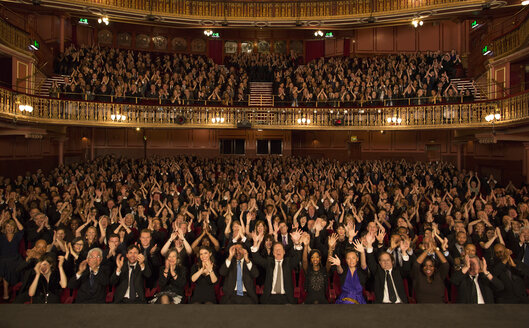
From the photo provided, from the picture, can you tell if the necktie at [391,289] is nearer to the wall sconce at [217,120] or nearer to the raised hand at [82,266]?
the raised hand at [82,266]

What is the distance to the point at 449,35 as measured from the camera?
23000mm

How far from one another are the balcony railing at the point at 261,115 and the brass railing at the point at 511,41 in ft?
8.00

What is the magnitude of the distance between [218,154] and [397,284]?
20801 mm

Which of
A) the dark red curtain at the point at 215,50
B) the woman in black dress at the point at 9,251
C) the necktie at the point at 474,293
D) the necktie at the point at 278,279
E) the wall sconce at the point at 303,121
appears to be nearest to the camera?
the necktie at the point at 474,293

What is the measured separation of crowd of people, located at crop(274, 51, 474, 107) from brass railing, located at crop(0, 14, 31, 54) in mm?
11690

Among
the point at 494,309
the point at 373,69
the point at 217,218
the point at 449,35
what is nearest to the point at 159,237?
the point at 217,218

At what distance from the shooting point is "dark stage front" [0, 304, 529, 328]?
117cm

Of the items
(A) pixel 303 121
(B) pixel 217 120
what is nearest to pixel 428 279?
(A) pixel 303 121

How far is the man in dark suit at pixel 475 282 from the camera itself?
4.28 metres

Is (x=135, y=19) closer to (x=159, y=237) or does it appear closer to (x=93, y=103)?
(x=93, y=103)

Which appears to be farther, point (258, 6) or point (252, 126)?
point (258, 6)

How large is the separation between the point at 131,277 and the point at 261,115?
546 inches

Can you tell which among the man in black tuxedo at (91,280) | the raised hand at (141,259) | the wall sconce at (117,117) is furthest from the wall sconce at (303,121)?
the man in black tuxedo at (91,280)

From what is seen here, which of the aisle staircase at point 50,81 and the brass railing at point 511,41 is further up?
the brass railing at point 511,41
